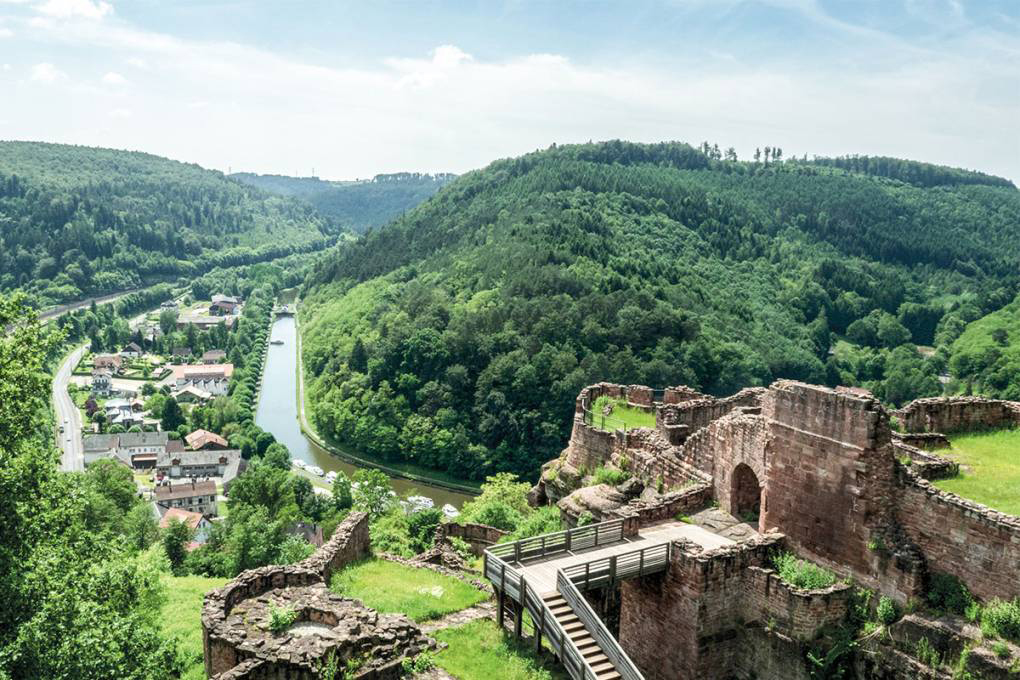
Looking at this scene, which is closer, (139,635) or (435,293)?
(139,635)

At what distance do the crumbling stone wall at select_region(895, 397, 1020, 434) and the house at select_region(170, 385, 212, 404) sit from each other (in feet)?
361

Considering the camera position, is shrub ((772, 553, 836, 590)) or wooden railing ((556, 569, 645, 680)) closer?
wooden railing ((556, 569, 645, 680))

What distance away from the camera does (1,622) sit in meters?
16.7

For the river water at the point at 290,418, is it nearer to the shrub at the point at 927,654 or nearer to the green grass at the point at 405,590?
the green grass at the point at 405,590

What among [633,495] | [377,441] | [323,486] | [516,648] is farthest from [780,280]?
[516,648]

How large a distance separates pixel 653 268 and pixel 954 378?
40.5 m

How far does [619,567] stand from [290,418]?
96797mm

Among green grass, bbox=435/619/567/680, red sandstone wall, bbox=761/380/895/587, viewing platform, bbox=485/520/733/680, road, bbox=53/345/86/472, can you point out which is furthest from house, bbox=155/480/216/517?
red sandstone wall, bbox=761/380/895/587

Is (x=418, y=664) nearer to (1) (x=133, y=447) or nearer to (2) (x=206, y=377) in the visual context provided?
(1) (x=133, y=447)

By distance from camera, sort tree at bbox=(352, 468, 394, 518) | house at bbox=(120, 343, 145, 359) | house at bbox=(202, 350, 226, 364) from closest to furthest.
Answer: tree at bbox=(352, 468, 394, 518)
house at bbox=(202, 350, 226, 364)
house at bbox=(120, 343, 145, 359)

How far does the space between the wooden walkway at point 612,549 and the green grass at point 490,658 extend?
158 centimetres

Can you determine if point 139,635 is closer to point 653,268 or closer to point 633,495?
point 633,495

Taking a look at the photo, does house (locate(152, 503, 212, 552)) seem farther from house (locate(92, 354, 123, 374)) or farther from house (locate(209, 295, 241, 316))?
house (locate(209, 295, 241, 316))

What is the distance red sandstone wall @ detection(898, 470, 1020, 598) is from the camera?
53.2 feet
